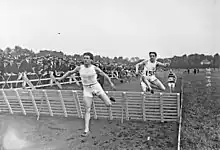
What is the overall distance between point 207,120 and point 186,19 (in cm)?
81

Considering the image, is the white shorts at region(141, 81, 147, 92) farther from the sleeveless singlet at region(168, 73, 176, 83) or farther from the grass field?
the grass field

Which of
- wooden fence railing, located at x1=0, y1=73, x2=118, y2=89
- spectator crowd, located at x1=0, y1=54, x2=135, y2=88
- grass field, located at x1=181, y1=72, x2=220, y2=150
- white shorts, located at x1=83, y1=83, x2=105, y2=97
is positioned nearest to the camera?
grass field, located at x1=181, y1=72, x2=220, y2=150

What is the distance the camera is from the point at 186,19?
2088 mm

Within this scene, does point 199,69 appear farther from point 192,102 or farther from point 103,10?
point 103,10

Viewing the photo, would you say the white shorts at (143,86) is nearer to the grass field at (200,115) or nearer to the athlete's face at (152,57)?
the athlete's face at (152,57)

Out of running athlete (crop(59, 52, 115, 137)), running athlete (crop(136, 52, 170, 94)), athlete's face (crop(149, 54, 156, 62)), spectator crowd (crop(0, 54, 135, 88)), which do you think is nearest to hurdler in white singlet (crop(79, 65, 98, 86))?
running athlete (crop(59, 52, 115, 137))

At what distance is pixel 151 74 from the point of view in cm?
218

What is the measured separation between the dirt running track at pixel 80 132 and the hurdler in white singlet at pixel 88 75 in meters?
0.27

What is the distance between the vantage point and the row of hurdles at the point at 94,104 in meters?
2.10

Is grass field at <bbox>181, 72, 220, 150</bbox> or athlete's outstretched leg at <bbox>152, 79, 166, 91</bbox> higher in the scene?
athlete's outstretched leg at <bbox>152, 79, 166, 91</bbox>

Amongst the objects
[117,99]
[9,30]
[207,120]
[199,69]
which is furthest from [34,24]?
[207,120]

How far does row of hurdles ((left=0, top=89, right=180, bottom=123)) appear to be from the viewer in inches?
82.7

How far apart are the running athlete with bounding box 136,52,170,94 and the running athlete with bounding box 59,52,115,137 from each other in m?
0.28

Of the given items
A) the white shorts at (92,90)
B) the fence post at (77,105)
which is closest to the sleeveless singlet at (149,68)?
the white shorts at (92,90)
